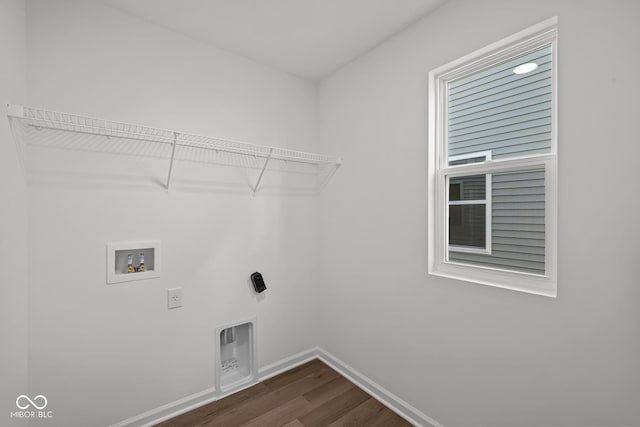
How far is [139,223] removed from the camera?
170 centimetres

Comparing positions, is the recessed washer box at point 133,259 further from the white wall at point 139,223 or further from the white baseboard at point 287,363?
the white baseboard at point 287,363

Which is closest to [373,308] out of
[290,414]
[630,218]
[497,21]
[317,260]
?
[317,260]

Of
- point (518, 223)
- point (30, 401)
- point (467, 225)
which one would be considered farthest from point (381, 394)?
point (30, 401)

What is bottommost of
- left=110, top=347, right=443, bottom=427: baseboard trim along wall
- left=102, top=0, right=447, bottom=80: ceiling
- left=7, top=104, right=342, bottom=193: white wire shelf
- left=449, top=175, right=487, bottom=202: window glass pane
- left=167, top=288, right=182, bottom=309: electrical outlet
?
left=110, top=347, right=443, bottom=427: baseboard trim along wall

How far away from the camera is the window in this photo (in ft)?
4.28

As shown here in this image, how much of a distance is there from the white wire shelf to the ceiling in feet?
2.38

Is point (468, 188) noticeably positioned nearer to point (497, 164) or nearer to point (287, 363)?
point (497, 164)

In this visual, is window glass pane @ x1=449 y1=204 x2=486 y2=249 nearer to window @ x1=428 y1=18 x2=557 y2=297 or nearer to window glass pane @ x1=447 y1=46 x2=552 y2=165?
window @ x1=428 y1=18 x2=557 y2=297

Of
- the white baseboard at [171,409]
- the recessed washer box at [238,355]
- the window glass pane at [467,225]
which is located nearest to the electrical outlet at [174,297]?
the recessed washer box at [238,355]

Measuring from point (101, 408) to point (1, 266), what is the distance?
103 cm

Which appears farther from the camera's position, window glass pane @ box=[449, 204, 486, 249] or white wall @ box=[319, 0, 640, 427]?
window glass pane @ box=[449, 204, 486, 249]

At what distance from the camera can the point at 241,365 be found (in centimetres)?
219

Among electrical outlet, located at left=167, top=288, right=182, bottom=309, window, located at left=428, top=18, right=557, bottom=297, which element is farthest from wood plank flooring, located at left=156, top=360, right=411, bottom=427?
window, located at left=428, top=18, right=557, bottom=297

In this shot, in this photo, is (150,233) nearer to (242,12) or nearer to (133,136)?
(133,136)
